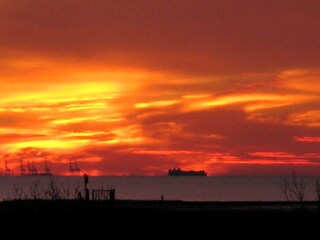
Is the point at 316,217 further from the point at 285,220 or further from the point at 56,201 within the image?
the point at 56,201

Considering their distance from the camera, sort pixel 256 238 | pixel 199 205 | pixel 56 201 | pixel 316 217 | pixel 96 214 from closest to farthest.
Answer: pixel 256 238
pixel 316 217
pixel 96 214
pixel 56 201
pixel 199 205

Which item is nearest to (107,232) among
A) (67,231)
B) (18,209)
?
(67,231)

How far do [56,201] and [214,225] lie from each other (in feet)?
35.8

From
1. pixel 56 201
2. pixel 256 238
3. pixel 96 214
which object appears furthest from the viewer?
pixel 56 201

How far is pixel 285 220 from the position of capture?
4394cm

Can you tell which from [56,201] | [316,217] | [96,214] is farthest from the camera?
[56,201]

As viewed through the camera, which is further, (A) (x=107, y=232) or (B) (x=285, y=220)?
(B) (x=285, y=220)

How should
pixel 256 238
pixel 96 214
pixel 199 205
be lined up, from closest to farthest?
pixel 256 238 → pixel 96 214 → pixel 199 205

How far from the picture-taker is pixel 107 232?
40.5m

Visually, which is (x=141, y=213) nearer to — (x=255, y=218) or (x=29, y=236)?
(x=255, y=218)

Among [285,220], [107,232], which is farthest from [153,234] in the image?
[285,220]

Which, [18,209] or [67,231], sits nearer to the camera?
[67,231]

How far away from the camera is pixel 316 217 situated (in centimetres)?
4206

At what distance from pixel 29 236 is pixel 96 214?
21.0ft
